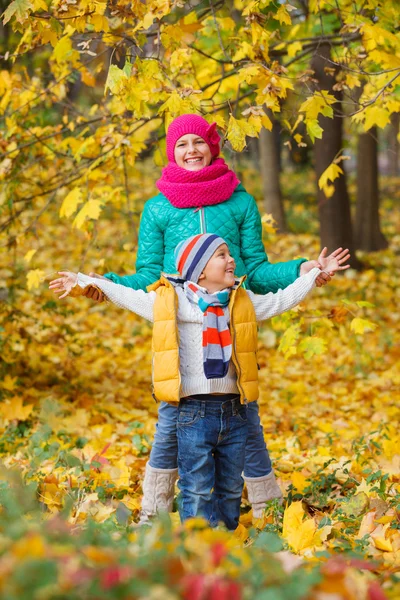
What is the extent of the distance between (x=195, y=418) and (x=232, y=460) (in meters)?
0.28

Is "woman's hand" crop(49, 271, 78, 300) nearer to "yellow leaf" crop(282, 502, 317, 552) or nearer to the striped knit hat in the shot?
the striped knit hat

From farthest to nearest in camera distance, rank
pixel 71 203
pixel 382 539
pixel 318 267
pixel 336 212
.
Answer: pixel 336 212, pixel 71 203, pixel 318 267, pixel 382 539

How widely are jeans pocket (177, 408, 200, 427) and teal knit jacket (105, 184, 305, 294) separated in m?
0.62

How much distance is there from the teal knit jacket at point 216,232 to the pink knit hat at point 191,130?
9.4 inches

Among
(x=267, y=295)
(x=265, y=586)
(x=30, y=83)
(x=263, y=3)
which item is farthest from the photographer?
(x=30, y=83)

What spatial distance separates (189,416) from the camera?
9.33 ft

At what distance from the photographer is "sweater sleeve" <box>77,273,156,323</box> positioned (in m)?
2.89

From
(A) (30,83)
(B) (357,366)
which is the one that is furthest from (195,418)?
(B) (357,366)

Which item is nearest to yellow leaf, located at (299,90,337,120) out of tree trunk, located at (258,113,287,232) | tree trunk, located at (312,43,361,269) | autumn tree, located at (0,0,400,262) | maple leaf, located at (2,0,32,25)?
autumn tree, located at (0,0,400,262)

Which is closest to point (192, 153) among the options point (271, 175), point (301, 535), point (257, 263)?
point (257, 263)

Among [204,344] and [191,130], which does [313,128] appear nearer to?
[191,130]

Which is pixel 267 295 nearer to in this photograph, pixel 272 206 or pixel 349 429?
pixel 349 429

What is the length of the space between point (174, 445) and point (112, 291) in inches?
30.7

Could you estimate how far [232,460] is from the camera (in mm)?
2945
